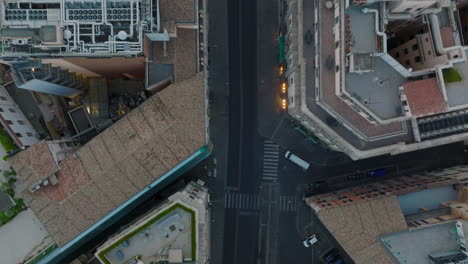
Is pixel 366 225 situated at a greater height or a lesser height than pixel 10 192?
lesser

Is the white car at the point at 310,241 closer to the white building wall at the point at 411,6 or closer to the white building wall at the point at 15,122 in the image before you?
the white building wall at the point at 411,6

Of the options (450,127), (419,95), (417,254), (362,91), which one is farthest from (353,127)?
(417,254)

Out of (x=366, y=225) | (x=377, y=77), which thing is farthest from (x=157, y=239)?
(x=377, y=77)

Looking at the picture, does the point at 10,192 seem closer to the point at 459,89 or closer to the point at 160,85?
the point at 160,85

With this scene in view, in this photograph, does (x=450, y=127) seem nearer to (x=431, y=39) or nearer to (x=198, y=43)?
(x=431, y=39)

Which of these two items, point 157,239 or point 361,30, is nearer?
point 361,30

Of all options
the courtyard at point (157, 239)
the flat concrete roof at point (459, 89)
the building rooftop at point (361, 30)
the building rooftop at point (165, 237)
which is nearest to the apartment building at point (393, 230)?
the flat concrete roof at point (459, 89)
